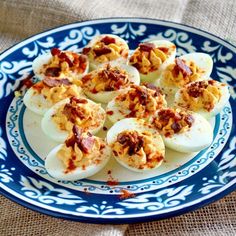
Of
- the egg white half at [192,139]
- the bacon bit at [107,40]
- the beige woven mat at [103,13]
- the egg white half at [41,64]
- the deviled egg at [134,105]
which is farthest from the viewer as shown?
the beige woven mat at [103,13]

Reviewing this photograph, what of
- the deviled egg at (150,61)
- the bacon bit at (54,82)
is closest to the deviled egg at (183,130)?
the deviled egg at (150,61)

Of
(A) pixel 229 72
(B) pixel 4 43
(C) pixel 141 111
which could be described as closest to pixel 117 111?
(C) pixel 141 111

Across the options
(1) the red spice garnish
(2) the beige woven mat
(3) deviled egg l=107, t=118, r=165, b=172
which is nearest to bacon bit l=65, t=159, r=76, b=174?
(3) deviled egg l=107, t=118, r=165, b=172

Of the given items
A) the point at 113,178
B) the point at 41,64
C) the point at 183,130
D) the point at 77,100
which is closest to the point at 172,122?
the point at 183,130

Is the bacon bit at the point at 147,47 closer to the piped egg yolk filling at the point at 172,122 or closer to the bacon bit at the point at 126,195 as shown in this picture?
the piped egg yolk filling at the point at 172,122

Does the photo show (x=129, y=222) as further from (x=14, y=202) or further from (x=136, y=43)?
(x=136, y=43)

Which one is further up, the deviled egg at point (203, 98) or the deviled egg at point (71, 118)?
the deviled egg at point (203, 98)
